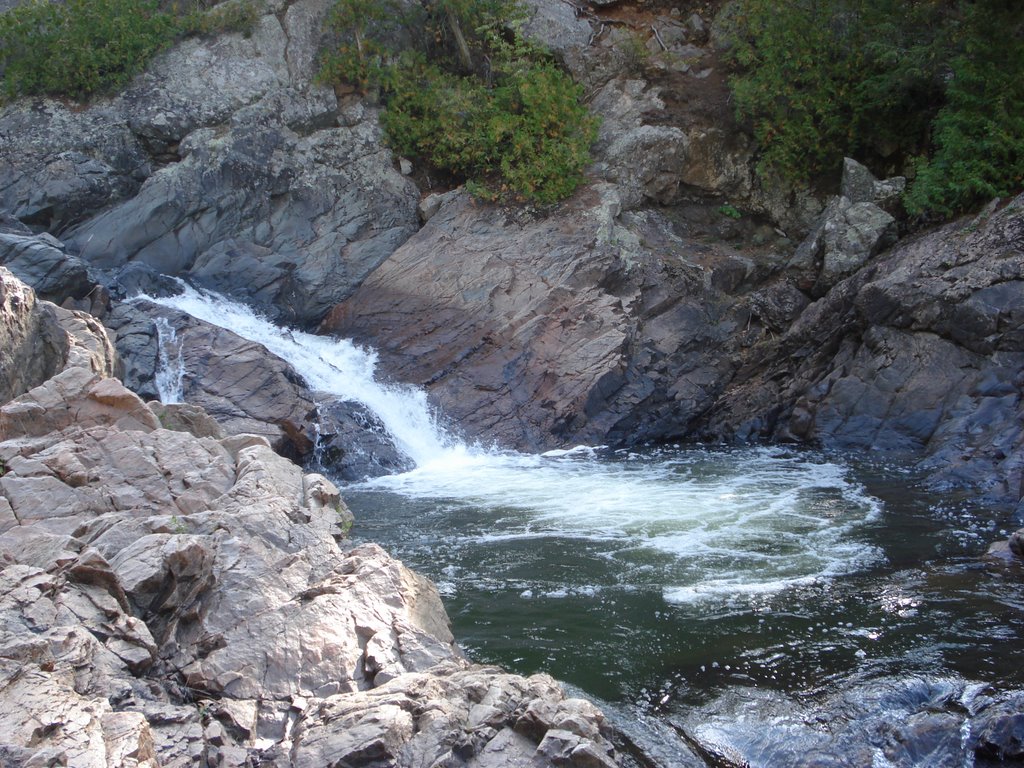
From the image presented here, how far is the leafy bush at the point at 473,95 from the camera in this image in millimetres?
16594

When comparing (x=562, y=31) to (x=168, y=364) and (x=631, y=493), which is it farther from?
(x=631, y=493)

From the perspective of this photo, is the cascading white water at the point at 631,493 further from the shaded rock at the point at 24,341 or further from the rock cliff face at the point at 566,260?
the shaded rock at the point at 24,341

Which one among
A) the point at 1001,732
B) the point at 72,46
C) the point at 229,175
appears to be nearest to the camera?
the point at 1001,732

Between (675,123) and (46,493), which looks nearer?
(46,493)

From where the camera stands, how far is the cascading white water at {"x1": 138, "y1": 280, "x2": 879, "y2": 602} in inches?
319

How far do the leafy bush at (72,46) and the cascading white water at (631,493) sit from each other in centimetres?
566

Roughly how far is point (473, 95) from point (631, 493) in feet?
32.1

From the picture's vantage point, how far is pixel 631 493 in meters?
10.9

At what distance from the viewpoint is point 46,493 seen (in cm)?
632

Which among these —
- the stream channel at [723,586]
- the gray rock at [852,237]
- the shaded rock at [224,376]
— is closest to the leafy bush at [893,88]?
the gray rock at [852,237]

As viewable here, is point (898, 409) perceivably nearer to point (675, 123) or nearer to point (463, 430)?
point (463, 430)

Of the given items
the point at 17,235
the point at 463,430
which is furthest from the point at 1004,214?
the point at 17,235

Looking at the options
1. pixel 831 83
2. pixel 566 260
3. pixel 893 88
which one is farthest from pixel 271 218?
pixel 893 88

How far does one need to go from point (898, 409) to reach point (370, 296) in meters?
8.41
